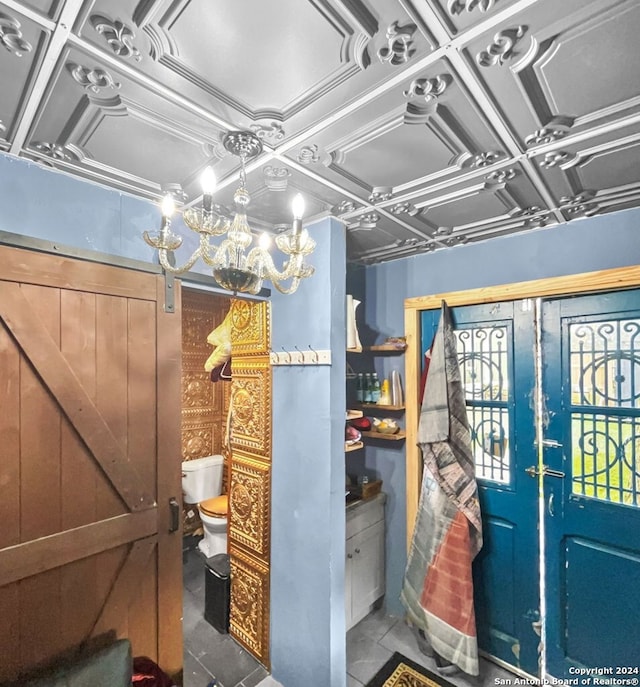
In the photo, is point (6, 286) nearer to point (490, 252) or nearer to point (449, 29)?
point (449, 29)

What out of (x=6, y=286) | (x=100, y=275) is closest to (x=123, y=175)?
(x=100, y=275)

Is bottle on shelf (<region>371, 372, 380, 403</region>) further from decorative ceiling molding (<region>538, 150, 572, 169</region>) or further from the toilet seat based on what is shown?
decorative ceiling molding (<region>538, 150, 572, 169</region>)

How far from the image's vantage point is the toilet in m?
2.75

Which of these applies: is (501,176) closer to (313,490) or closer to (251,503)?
(313,490)

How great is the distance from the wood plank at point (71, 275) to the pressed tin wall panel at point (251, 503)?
3.86 ft

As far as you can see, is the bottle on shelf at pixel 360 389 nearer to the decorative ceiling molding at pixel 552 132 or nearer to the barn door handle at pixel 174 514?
the barn door handle at pixel 174 514

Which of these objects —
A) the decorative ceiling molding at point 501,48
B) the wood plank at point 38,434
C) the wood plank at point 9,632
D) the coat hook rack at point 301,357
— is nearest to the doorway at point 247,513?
the coat hook rack at point 301,357

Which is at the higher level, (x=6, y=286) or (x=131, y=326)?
(x=6, y=286)

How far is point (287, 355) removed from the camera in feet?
6.40

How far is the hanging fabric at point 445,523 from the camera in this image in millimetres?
1904

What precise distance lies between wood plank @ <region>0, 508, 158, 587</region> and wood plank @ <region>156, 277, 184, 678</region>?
0.10m

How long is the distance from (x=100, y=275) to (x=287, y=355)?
0.94 m

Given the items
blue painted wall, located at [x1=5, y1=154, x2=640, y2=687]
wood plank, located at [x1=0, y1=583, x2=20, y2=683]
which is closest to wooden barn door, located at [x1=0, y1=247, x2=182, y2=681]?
wood plank, located at [x1=0, y1=583, x2=20, y2=683]

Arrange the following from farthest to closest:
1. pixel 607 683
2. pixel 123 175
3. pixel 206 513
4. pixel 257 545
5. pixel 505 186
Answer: pixel 206 513 → pixel 257 545 → pixel 607 683 → pixel 505 186 → pixel 123 175
